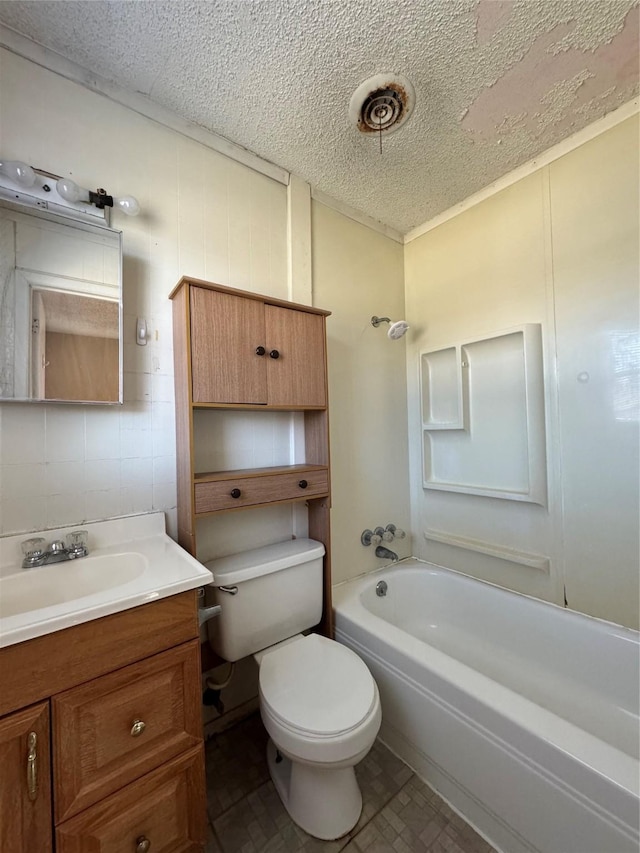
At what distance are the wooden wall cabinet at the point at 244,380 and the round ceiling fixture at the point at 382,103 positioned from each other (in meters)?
0.75

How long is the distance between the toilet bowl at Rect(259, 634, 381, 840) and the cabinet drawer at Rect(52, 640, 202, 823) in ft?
0.85

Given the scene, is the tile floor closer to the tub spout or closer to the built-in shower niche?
the tub spout

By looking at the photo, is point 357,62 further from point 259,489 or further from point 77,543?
point 77,543

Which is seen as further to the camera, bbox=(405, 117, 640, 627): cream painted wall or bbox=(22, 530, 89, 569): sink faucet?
bbox=(405, 117, 640, 627): cream painted wall

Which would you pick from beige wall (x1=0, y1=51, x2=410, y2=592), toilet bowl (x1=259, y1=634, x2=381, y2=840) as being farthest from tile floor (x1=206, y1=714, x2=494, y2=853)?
beige wall (x1=0, y1=51, x2=410, y2=592)

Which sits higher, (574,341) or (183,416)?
(574,341)

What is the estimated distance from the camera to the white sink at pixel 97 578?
2.28 ft

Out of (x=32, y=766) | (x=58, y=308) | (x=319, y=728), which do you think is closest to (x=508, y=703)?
(x=319, y=728)

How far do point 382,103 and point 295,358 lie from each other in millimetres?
1014

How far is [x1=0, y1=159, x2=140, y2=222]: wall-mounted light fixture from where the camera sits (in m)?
0.99

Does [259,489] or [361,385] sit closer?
[259,489]

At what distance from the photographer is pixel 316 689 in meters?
1.07

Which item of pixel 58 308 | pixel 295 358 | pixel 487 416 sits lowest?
pixel 487 416

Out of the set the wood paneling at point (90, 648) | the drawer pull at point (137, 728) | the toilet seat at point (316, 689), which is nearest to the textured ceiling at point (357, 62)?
the wood paneling at point (90, 648)
